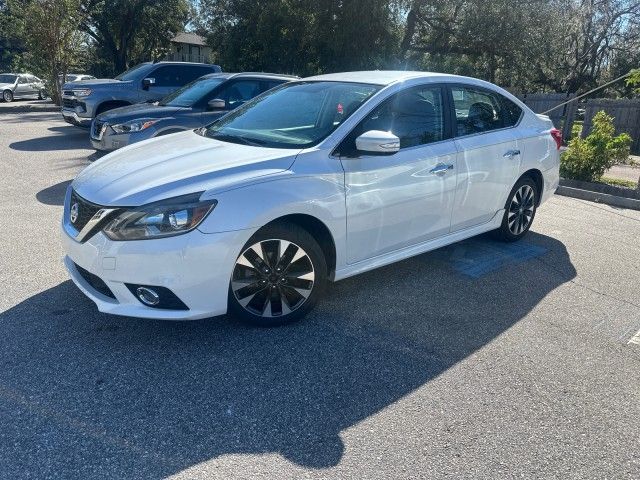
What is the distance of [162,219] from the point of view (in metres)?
3.41

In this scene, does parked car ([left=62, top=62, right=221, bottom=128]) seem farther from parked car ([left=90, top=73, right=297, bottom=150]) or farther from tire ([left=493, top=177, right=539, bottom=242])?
tire ([left=493, top=177, right=539, bottom=242])

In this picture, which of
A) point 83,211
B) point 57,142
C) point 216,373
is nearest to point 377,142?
point 216,373

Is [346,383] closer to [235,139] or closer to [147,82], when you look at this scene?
[235,139]

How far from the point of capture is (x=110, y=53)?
34.1 m

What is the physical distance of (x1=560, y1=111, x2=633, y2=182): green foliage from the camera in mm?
9312

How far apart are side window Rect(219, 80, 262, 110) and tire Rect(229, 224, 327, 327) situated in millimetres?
6081

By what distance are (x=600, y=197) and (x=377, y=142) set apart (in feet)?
20.8

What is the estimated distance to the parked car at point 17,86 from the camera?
28141mm

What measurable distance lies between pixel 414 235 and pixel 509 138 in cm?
166

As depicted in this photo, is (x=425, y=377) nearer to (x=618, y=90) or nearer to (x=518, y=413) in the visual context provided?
(x=518, y=413)

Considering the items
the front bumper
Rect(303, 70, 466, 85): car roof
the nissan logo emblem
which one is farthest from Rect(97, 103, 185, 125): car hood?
the front bumper

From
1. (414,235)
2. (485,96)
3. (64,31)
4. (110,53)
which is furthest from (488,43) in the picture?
(110,53)

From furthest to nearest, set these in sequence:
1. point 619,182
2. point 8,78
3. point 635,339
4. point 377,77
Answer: point 8,78, point 619,182, point 377,77, point 635,339

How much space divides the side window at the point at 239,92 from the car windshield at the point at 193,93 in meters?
0.21
